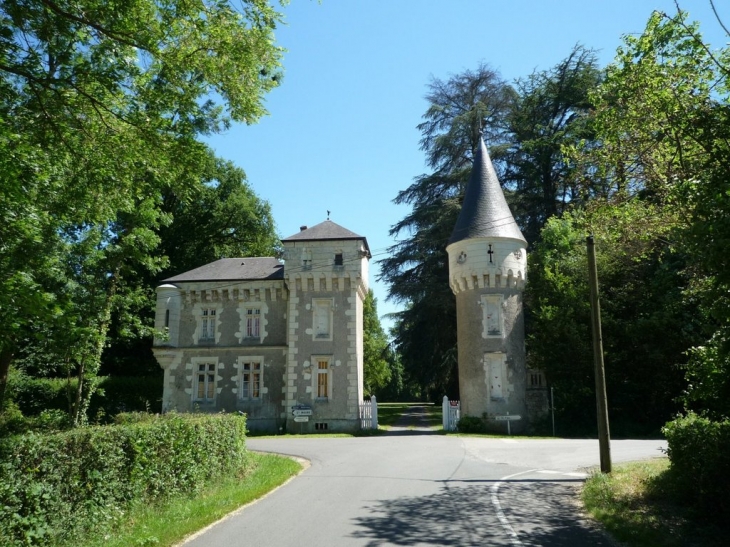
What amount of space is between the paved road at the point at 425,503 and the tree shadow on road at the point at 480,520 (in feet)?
0.05

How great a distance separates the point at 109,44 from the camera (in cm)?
899

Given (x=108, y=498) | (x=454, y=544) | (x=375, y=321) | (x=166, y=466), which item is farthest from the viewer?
(x=375, y=321)

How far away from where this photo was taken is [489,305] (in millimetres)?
29234

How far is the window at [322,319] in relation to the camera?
96.8 feet

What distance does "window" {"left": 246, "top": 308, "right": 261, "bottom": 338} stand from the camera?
101 ft

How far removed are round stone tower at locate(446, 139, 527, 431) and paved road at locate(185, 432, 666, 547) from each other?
33.3 ft

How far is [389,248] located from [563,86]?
15.3 m

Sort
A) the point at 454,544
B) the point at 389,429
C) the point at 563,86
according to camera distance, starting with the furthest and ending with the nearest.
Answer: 1. the point at 563,86
2. the point at 389,429
3. the point at 454,544

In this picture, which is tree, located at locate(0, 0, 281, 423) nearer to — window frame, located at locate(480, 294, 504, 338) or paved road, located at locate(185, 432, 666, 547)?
paved road, located at locate(185, 432, 666, 547)

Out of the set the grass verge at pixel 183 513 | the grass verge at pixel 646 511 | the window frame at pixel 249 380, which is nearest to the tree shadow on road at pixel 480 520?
the grass verge at pixel 646 511

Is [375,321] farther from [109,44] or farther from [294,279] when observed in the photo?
[109,44]

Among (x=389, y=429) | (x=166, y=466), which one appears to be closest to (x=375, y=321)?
(x=389, y=429)

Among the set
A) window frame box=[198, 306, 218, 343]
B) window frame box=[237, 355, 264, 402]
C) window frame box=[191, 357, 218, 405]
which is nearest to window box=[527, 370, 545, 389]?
window frame box=[237, 355, 264, 402]

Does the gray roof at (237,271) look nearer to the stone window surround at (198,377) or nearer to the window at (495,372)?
the stone window surround at (198,377)
